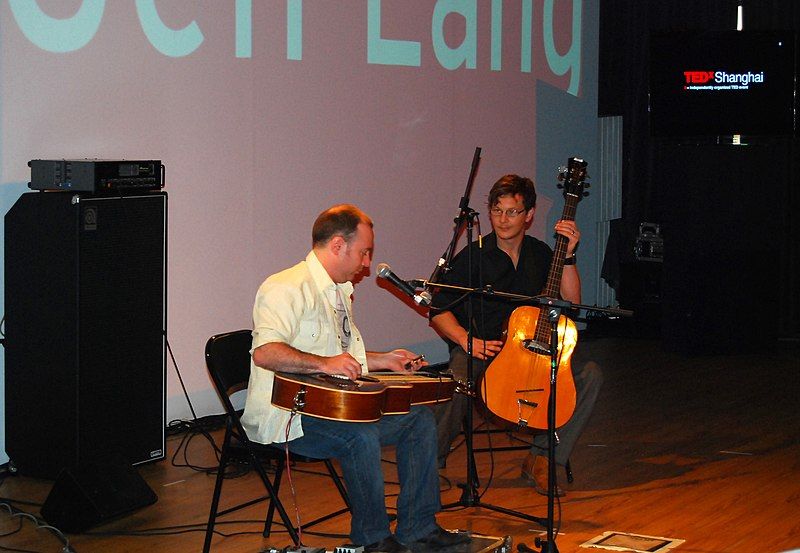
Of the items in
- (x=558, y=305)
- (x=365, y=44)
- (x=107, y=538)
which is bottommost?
(x=107, y=538)

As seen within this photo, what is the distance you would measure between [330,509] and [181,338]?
156cm

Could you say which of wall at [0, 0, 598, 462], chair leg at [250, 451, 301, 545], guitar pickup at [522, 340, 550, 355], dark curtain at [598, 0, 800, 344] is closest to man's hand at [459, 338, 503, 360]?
guitar pickup at [522, 340, 550, 355]

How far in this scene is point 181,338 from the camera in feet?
19.9

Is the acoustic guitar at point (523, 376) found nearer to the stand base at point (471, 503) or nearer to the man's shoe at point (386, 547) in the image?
the stand base at point (471, 503)

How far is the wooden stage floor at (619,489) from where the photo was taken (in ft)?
14.9

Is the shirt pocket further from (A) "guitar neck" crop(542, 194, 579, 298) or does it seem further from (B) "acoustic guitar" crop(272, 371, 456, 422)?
(A) "guitar neck" crop(542, 194, 579, 298)

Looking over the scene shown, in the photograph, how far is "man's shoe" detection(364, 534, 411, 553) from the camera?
3.97 metres

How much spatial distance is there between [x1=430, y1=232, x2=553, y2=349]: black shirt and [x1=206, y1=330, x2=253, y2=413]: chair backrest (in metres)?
1.26

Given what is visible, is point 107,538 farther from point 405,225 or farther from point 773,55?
point 773,55

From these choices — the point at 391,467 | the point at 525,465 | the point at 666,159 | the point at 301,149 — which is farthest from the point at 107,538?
the point at 666,159

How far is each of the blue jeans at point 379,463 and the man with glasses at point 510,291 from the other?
82 centimetres

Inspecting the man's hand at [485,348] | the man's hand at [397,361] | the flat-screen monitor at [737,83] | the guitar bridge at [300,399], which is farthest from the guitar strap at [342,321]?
the flat-screen monitor at [737,83]

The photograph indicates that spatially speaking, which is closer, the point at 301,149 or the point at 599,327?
the point at 301,149

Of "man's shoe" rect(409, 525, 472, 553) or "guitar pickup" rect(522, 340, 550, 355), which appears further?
"guitar pickup" rect(522, 340, 550, 355)
